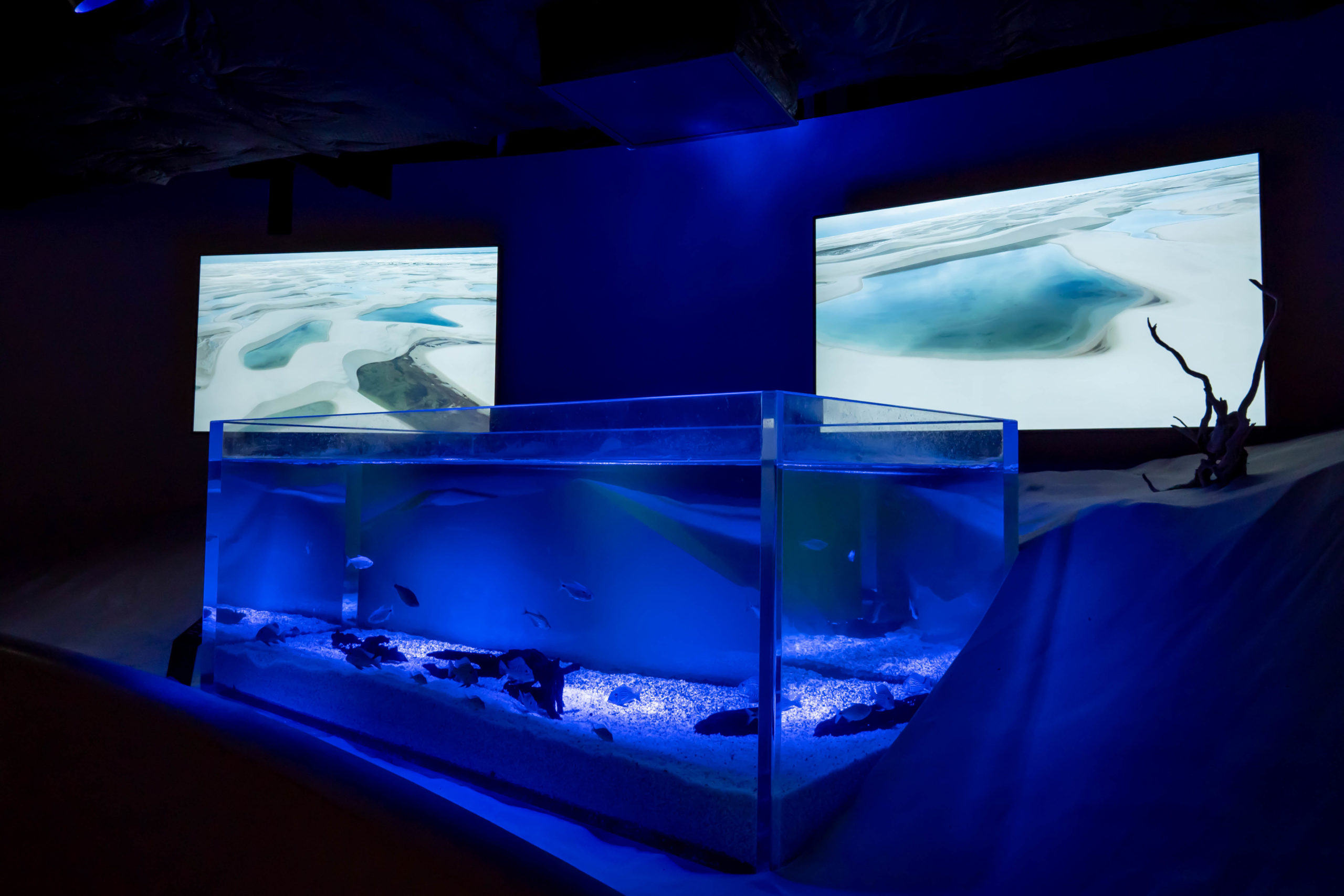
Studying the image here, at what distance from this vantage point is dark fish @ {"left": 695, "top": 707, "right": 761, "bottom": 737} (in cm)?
158

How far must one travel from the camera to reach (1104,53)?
374 cm

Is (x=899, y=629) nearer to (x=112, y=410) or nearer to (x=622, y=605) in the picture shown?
(x=622, y=605)

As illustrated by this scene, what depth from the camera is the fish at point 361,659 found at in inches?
94.3

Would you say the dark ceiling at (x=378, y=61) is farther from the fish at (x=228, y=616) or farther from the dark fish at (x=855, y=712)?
the dark fish at (x=855, y=712)

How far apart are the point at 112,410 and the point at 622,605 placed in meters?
5.60

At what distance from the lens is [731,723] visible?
162 cm

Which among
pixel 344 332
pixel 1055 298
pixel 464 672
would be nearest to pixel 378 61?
pixel 344 332

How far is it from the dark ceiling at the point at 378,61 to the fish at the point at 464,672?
2661mm

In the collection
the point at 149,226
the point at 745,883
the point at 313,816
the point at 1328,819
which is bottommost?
the point at 745,883

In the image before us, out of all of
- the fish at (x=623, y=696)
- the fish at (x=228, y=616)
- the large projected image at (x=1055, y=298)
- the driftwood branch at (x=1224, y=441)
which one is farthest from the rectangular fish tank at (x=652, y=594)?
the large projected image at (x=1055, y=298)

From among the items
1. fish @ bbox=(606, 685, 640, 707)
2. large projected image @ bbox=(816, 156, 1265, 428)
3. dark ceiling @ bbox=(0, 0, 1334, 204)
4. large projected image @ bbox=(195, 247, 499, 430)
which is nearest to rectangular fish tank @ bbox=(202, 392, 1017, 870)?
fish @ bbox=(606, 685, 640, 707)

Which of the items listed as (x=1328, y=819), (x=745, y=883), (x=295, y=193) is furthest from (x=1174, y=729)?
(x=295, y=193)

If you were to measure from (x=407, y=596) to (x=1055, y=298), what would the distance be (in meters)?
3.05

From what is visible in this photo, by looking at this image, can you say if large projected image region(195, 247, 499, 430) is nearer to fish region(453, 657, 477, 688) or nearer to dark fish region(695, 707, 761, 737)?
fish region(453, 657, 477, 688)
